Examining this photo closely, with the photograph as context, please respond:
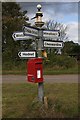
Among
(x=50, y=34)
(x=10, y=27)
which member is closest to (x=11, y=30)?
(x=10, y=27)

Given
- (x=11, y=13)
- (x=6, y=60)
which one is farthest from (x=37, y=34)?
(x=11, y=13)

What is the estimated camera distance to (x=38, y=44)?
25.0 feet

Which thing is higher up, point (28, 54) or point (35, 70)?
point (28, 54)

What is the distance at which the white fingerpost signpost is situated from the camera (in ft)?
24.1

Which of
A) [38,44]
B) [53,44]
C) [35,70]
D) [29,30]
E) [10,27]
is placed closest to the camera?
Answer: [35,70]

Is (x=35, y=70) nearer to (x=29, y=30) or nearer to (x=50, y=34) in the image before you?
(x=29, y=30)

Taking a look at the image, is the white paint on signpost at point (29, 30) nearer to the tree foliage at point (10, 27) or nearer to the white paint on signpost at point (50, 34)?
the white paint on signpost at point (50, 34)

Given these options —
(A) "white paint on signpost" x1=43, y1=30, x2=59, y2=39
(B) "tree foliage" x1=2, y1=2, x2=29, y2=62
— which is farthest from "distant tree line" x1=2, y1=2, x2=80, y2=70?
(A) "white paint on signpost" x1=43, y1=30, x2=59, y2=39

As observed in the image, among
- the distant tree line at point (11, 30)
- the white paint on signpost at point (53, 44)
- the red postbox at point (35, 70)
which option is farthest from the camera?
the distant tree line at point (11, 30)

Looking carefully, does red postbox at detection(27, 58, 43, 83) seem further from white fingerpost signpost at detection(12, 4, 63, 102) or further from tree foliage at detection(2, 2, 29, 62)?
tree foliage at detection(2, 2, 29, 62)

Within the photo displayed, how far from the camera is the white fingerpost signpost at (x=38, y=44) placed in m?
7.35

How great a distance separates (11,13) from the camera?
34.8 meters

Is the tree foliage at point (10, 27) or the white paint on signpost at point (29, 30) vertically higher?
the tree foliage at point (10, 27)

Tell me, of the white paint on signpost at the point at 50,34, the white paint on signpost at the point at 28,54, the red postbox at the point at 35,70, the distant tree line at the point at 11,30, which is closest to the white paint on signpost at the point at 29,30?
the white paint on signpost at the point at 50,34
